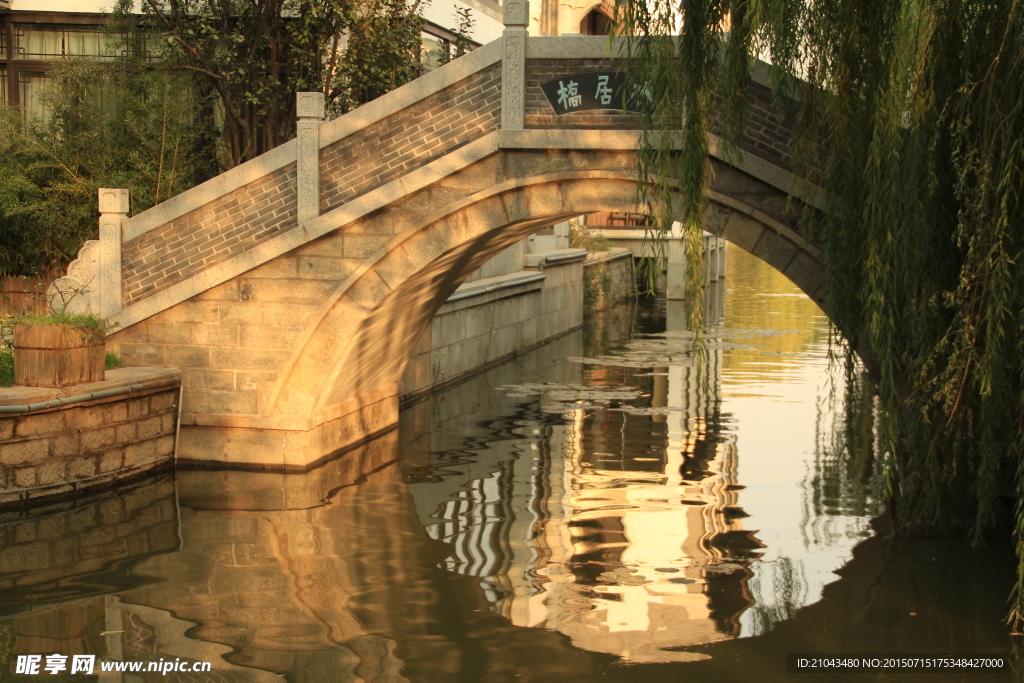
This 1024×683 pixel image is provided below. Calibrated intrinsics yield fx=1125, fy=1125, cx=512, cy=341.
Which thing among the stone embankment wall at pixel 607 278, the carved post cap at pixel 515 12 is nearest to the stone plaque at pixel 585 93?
the carved post cap at pixel 515 12

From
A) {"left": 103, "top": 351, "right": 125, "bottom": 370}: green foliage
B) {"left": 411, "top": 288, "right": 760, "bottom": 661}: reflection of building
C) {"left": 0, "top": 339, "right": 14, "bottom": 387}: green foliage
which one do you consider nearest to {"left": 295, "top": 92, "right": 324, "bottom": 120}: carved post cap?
{"left": 103, "top": 351, "right": 125, "bottom": 370}: green foliage

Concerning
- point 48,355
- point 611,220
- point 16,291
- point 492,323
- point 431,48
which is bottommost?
point 48,355

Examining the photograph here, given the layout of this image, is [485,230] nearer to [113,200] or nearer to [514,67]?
[514,67]

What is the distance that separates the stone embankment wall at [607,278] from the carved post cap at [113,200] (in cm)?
1244

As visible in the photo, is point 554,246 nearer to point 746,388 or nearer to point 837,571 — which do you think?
point 746,388

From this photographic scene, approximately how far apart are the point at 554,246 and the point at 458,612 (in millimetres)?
13292

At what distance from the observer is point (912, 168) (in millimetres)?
4984

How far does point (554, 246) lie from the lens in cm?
1884

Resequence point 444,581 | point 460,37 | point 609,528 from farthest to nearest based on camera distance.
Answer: point 460,37 < point 609,528 < point 444,581

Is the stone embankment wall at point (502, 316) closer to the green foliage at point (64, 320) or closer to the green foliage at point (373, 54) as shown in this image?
the green foliage at point (373, 54)

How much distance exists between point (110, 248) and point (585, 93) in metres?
3.76

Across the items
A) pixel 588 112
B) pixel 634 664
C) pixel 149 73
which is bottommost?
pixel 634 664

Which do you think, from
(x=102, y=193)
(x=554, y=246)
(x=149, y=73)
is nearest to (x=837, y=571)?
(x=102, y=193)

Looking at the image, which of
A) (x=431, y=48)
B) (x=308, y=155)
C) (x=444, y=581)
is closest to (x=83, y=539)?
(x=444, y=581)
